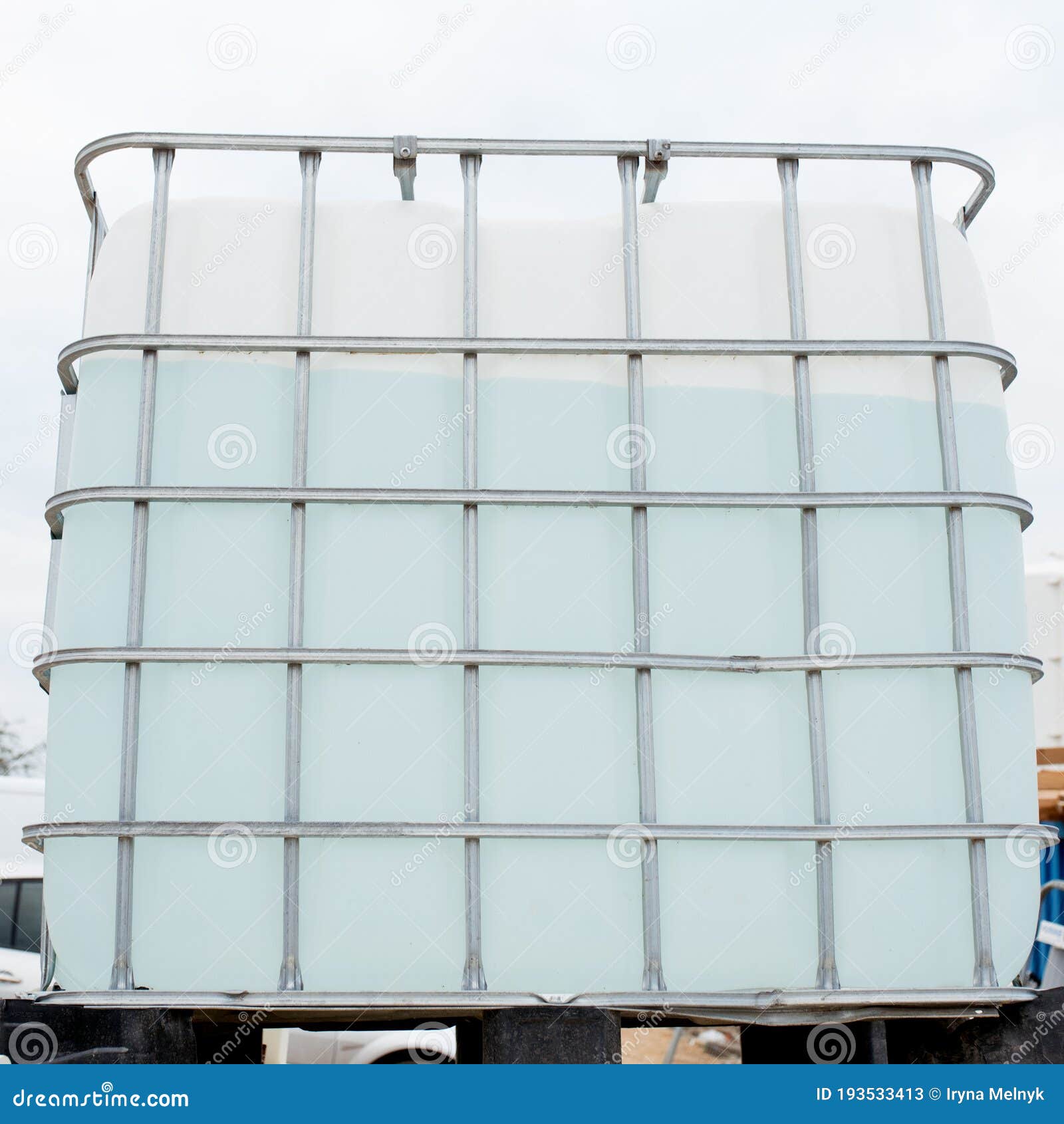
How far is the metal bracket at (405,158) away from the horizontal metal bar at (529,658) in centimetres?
134

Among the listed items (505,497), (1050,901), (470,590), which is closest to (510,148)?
(505,497)

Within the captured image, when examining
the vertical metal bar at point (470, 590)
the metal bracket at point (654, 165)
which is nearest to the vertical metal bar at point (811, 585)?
the metal bracket at point (654, 165)

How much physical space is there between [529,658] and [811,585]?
2.54 feet

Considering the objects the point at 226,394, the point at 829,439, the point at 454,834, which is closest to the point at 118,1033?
the point at 454,834

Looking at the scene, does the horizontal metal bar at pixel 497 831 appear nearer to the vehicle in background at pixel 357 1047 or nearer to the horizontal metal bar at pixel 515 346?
the horizontal metal bar at pixel 515 346

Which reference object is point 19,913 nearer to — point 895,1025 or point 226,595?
point 226,595

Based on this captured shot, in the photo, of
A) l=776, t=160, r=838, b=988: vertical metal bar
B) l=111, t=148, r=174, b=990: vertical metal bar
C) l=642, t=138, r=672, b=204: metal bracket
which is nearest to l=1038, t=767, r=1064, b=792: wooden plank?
l=776, t=160, r=838, b=988: vertical metal bar

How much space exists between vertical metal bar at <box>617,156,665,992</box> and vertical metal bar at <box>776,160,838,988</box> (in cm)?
42

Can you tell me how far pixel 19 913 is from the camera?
748 cm

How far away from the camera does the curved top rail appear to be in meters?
3.16

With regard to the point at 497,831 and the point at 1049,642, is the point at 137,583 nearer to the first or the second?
the point at 497,831

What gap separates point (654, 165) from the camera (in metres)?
3.24

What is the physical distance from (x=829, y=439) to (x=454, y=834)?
145cm

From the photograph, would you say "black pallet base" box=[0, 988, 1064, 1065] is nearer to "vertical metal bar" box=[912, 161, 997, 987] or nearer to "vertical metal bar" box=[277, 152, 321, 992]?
"vertical metal bar" box=[912, 161, 997, 987]
